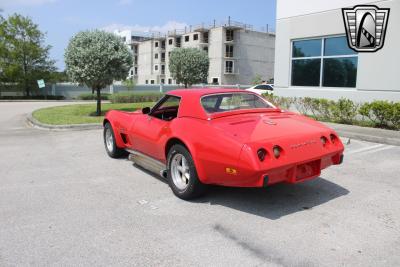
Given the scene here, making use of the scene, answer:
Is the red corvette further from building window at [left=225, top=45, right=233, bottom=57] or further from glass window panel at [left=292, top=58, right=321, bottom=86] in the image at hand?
building window at [left=225, top=45, right=233, bottom=57]

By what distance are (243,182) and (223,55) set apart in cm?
6256

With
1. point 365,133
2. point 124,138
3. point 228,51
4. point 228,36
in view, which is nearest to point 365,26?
point 365,133

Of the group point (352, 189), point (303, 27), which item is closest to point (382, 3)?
point (303, 27)

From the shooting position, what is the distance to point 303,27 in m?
13.9

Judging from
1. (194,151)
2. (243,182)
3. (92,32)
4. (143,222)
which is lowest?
(143,222)

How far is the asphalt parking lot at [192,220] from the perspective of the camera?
332 cm

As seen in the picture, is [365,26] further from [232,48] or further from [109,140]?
[232,48]

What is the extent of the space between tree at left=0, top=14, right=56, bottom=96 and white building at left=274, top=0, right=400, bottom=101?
102ft

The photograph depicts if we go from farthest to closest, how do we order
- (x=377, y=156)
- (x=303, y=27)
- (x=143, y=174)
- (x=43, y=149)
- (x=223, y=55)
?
(x=223, y=55) < (x=303, y=27) < (x=43, y=149) < (x=377, y=156) < (x=143, y=174)

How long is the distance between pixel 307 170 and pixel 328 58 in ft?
32.2

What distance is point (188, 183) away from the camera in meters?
4.68

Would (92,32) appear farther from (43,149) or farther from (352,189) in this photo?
(352,189)

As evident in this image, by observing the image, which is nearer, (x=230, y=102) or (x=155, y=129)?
(x=230, y=102)

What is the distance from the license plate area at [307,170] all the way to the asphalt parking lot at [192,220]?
0.40 metres
